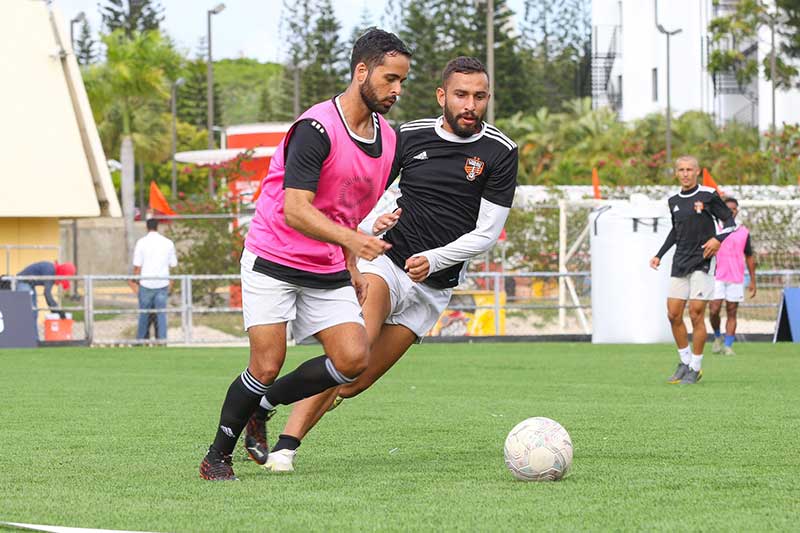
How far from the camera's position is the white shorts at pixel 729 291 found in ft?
70.3

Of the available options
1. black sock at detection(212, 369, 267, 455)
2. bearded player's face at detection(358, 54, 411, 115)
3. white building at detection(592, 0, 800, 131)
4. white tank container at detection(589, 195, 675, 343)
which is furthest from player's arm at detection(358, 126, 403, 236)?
white building at detection(592, 0, 800, 131)

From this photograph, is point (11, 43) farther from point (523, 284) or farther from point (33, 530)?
point (33, 530)

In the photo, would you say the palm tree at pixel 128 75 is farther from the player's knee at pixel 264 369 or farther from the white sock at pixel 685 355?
the player's knee at pixel 264 369

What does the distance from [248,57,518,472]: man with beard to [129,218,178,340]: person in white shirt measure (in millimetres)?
15877

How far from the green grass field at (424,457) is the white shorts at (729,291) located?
15.1 ft

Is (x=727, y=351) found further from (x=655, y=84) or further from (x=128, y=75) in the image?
(x=655, y=84)

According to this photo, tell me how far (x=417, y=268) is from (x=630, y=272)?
16.5 m

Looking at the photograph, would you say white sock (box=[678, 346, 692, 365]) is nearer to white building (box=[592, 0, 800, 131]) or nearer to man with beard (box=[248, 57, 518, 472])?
man with beard (box=[248, 57, 518, 472])

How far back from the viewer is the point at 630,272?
2373 centimetres

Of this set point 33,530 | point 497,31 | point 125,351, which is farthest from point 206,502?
point 497,31

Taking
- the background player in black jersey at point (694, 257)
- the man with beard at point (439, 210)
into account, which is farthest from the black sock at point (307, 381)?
the background player in black jersey at point (694, 257)

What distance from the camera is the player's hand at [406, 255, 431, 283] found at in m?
7.66

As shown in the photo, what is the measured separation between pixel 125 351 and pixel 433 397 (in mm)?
10136

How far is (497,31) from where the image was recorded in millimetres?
84188
